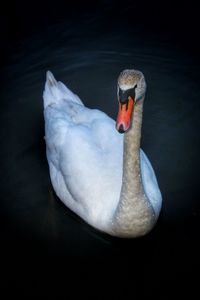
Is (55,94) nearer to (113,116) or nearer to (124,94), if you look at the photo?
(113,116)

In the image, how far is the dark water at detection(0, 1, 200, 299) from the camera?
21.5 feet

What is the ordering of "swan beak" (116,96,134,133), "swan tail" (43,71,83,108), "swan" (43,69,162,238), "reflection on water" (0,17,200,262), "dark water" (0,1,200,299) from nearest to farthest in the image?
"swan beak" (116,96,134,133) → "swan" (43,69,162,238) → "dark water" (0,1,200,299) → "reflection on water" (0,17,200,262) → "swan tail" (43,71,83,108)

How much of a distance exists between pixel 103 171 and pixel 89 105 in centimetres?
268

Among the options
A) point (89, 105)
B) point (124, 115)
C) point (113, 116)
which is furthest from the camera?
point (89, 105)

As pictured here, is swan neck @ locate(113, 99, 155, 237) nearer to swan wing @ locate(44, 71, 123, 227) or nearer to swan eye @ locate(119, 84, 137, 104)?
swan wing @ locate(44, 71, 123, 227)

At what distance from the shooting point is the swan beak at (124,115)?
17.1 feet

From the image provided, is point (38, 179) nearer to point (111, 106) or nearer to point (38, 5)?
point (111, 106)

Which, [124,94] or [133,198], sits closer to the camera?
[124,94]

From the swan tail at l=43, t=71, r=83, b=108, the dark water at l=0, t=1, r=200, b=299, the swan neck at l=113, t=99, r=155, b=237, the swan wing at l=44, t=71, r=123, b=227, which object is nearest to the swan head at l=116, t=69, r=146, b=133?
the swan neck at l=113, t=99, r=155, b=237

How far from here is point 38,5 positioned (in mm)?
11719

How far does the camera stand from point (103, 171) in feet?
22.0

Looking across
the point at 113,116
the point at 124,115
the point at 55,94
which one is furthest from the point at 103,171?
the point at 113,116

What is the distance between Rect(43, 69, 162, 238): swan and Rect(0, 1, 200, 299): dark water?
34cm

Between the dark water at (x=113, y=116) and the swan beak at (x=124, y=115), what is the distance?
6.86 feet
